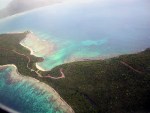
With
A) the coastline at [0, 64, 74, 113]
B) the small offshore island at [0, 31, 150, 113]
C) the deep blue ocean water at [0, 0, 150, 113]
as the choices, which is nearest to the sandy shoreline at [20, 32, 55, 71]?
the deep blue ocean water at [0, 0, 150, 113]

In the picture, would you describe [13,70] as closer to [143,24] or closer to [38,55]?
[38,55]

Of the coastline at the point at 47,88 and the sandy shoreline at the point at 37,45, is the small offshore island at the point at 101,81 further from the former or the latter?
the sandy shoreline at the point at 37,45

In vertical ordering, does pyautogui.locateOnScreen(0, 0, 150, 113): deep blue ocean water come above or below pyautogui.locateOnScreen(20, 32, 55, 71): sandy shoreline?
above

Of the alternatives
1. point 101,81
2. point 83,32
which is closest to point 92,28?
point 83,32

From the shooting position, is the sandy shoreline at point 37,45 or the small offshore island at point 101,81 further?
the sandy shoreline at point 37,45

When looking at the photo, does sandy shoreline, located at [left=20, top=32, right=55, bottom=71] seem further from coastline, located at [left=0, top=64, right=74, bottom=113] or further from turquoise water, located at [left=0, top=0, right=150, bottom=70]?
coastline, located at [left=0, top=64, right=74, bottom=113]

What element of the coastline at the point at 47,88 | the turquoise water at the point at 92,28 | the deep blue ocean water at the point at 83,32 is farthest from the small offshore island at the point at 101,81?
the turquoise water at the point at 92,28
